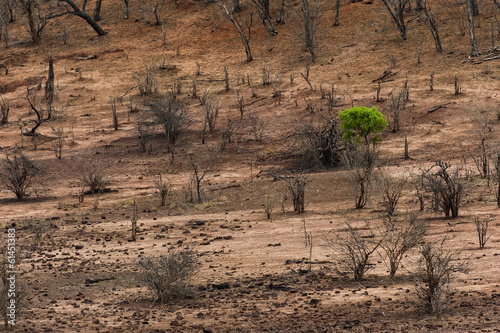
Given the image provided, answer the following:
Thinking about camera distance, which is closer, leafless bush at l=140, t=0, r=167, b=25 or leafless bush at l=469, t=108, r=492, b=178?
leafless bush at l=469, t=108, r=492, b=178

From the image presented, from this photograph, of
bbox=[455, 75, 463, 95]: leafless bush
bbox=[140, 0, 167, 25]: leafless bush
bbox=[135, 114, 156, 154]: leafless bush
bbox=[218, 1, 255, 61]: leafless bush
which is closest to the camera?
bbox=[135, 114, 156, 154]: leafless bush

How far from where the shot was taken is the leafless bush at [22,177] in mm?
13422

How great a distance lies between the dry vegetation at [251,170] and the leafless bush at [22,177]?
6 cm

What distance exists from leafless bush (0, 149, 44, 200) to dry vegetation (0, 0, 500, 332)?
61 millimetres

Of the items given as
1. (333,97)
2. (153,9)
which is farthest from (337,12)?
(153,9)

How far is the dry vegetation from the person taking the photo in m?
6.93

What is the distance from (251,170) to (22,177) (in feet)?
14.7

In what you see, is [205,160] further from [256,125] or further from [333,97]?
[333,97]

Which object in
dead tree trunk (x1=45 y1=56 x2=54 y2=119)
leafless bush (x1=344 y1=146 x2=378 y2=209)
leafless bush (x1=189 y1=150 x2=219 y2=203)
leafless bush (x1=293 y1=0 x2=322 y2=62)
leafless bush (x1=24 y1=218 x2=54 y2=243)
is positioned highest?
leafless bush (x1=293 y1=0 x2=322 y2=62)

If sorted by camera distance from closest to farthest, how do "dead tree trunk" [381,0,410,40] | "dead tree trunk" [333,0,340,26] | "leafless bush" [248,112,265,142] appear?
1. "leafless bush" [248,112,265,142]
2. "dead tree trunk" [381,0,410,40]
3. "dead tree trunk" [333,0,340,26]

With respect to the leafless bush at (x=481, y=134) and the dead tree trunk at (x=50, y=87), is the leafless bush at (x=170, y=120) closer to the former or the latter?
the dead tree trunk at (x=50, y=87)

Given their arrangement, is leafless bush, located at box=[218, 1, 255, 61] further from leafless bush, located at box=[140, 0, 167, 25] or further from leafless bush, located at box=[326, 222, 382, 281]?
leafless bush, located at box=[326, 222, 382, 281]

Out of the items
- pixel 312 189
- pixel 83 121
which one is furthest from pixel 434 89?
pixel 83 121

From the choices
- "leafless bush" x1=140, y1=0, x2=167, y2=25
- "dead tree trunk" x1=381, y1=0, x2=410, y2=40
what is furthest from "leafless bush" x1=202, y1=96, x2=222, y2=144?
"leafless bush" x1=140, y1=0, x2=167, y2=25
